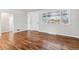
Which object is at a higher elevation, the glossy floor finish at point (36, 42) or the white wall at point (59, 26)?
the white wall at point (59, 26)

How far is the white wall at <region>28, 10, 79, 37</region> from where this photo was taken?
7.90ft

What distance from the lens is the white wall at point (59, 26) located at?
2408 mm

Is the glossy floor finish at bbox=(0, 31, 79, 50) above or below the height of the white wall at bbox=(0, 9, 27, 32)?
below

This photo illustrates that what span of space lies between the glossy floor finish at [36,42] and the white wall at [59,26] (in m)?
0.10

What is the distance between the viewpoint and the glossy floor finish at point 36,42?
96.0 inches

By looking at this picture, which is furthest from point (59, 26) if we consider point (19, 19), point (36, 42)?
point (19, 19)

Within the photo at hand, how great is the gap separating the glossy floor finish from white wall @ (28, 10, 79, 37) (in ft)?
0.33

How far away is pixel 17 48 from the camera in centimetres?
245

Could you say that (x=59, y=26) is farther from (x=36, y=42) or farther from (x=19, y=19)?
(x=19, y=19)

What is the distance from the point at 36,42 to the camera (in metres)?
2.46

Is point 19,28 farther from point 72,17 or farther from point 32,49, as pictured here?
point 72,17

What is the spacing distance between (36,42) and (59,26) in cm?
56
